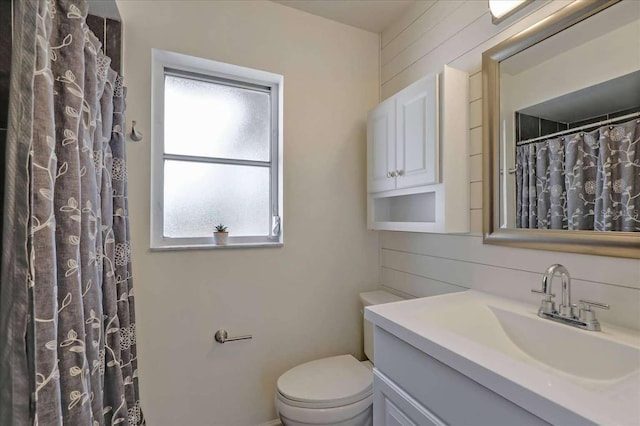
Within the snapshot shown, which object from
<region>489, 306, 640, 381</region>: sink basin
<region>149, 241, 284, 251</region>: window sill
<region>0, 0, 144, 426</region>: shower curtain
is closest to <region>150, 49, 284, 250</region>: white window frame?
<region>149, 241, 284, 251</region>: window sill

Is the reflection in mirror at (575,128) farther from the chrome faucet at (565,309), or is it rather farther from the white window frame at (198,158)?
the white window frame at (198,158)

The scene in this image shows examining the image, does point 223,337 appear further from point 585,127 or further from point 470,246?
point 585,127

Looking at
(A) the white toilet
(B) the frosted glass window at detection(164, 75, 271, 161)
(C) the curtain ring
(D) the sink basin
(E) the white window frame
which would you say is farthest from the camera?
(B) the frosted glass window at detection(164, 75, 271, 161)

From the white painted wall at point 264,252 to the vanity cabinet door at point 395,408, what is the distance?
0.79m

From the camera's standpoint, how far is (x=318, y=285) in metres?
1.83

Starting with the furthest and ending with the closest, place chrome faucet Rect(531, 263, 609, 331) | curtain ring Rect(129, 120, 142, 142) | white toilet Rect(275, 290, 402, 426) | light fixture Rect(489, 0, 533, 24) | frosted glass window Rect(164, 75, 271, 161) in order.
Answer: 1. frosted glass window Rect(164, 75, 271, 161)
2. curtain ring Rect(129, 120, 142, 142)
3. white toilet Rect(275, 290, 402, 426)
4. light fixture Rect(489, 0, 533, 24)
5. chrome faucet Rect(531, 263, 609, 331)

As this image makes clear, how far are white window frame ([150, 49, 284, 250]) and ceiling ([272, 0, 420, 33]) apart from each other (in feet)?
1.43

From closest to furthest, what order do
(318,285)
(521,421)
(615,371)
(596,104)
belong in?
1. (521,421)
2. (615,371)
3. (596,104)
4. (318,285)

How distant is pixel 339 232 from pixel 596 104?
1273 mm

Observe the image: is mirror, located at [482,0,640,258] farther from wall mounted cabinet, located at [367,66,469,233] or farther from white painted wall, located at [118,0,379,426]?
white painted wall, located at [118,0,379,426]

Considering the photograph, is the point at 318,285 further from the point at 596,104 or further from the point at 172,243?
the point at 596,104

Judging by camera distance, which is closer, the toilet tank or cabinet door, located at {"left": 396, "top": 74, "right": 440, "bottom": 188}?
cabinet door, located at {"left": 396, "top": 74, "right": 440, "bottom": 188}

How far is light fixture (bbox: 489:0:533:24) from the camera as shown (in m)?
1.16

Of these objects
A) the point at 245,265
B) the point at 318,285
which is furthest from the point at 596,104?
the point at 245,265
